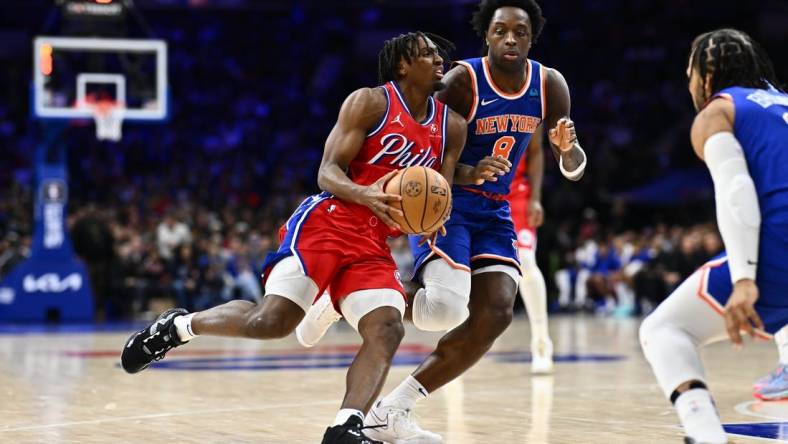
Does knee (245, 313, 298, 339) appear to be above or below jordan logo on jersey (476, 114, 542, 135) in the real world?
below

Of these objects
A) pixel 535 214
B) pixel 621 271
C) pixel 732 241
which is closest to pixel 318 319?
pixel 732 241

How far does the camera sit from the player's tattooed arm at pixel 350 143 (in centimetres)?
501

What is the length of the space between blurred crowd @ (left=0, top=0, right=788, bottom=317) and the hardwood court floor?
6.99m

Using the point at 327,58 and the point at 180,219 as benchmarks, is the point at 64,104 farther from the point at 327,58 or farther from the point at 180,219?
the point at 327,58

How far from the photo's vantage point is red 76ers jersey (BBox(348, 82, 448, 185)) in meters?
5.18

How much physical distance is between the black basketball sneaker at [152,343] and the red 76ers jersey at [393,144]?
3.84 ft

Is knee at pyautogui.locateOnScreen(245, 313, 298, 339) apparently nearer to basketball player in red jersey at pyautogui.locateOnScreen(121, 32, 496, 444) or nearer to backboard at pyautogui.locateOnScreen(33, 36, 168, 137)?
basketball player in red jersey at pyautogui.locateOnScreen(121, 32, 496, 444)

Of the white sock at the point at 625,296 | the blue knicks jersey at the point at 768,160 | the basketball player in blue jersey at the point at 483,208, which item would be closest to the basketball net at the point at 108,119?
the white sock at the point at 625,296

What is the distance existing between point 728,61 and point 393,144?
5.21 feet

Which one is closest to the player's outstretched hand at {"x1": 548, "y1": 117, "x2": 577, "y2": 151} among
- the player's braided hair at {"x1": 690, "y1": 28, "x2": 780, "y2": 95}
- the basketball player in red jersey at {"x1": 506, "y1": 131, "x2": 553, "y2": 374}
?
the player's braided hair at {"x1": 690, "y1": 28, "x2": 780, "y2": 95}

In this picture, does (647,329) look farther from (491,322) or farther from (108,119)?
(108,119)

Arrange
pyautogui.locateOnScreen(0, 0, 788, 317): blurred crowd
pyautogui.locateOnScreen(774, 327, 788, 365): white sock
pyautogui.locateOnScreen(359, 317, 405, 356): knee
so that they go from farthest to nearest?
1. pyautogui.locateOnScreen(0, 0, 788, 317): blurred crowd
2. pyautogui.locateOnScreen(774, 327, 788, 365): white sock
3. pyautogui.locateOnScreen(359, 317, 405, 356): knee

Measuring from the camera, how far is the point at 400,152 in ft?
17.2

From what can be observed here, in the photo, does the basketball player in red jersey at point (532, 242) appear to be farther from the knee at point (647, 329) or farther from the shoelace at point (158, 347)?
the knee at point (647, 329)
